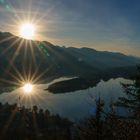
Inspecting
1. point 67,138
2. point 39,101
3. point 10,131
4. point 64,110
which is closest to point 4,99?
point 39,101

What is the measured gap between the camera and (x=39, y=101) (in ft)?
550

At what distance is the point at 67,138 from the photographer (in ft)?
242

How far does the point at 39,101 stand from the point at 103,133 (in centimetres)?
16307

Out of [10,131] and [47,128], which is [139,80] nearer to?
[10,131]

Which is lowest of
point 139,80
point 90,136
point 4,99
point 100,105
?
point 90,136

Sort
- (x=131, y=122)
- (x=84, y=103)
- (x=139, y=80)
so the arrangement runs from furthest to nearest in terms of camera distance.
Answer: (x=84, y=103) → (x=139, y=80) → (x=131, y=122)

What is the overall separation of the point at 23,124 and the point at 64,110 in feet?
111

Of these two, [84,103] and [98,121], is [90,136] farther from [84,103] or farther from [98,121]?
[84,103]

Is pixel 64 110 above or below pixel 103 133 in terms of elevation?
above

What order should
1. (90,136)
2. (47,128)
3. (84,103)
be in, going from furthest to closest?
(84,103)
(47,128)
(90,136)

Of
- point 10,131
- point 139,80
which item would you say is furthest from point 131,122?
point 10,131

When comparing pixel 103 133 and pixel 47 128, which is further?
pixel 47 128

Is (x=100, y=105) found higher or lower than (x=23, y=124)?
lower

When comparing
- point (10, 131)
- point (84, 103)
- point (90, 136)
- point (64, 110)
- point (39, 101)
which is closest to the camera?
point (90, 136)
